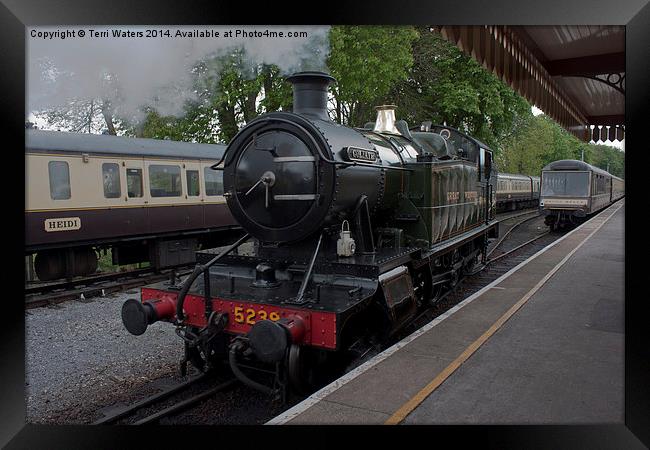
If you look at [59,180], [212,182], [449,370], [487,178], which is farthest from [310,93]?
[212,182]

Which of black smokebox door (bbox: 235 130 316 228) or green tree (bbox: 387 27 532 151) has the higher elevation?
green tree (bbox: 387 27 532 151)

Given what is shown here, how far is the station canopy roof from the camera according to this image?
164 inches

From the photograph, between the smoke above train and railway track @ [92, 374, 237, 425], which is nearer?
the smoke above train

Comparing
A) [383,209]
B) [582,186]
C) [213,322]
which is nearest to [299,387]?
[213,322]

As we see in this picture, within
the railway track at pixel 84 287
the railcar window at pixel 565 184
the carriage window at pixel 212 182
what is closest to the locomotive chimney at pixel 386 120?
the railway track at pixel 84 287

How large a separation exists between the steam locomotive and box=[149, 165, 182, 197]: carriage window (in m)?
5.19

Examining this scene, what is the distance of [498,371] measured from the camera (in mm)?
4016

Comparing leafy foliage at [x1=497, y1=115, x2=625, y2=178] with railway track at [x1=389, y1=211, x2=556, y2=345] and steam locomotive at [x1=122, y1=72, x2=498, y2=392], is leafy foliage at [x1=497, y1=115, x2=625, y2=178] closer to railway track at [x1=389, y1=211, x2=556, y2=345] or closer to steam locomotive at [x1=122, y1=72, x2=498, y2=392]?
railway track at [x1=389, y1=211, x2=556, y2=345]

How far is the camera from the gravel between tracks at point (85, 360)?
438 centimetres

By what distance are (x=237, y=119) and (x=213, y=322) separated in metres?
6.88

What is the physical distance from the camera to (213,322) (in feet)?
13.6

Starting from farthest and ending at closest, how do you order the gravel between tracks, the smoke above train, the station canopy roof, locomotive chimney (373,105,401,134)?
1. locomotive chimney (373,105,401,134)
2. the gravel between tracks
3. the station canopy roof
4. the smoke above train

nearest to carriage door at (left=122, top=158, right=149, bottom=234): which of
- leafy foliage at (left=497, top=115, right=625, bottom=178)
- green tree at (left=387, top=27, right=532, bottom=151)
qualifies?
green tree at (left=387, top=27, right=532, bottom=151)
